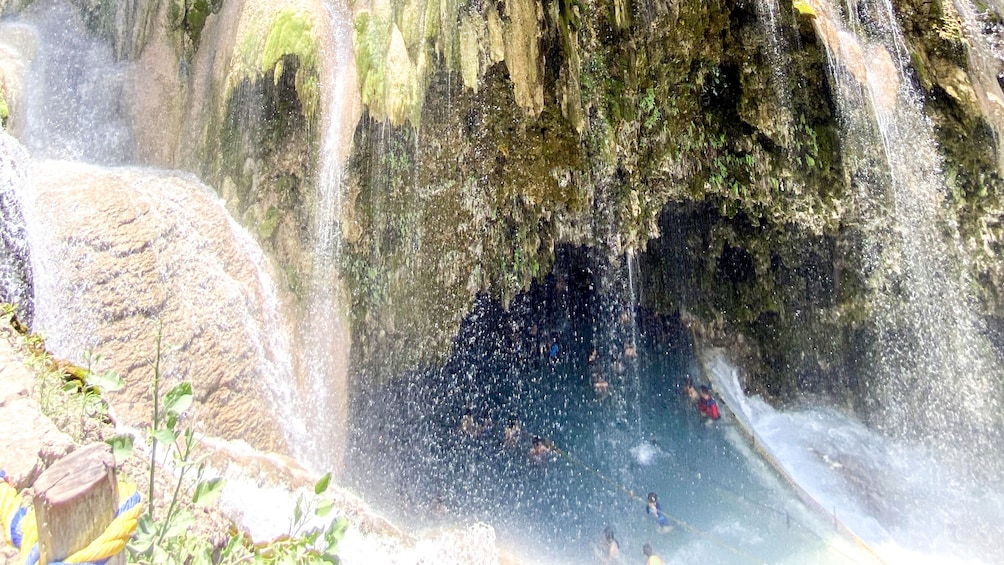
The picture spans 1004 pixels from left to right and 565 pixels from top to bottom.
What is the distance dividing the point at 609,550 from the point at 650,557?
0.55 m

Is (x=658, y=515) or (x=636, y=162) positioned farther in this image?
(x=636, y=162)

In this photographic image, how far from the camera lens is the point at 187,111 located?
8.02 meters

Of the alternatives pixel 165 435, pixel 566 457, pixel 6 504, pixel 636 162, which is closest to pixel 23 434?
pixel 6 504

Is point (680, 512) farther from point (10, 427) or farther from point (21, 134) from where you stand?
point (21, 134)

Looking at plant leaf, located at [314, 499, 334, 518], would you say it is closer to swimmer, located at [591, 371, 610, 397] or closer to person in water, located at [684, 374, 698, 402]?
swimmer, located at [591, 371, 610, 397]

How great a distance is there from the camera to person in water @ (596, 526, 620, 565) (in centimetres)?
775

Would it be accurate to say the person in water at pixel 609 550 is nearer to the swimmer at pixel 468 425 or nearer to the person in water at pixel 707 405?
the swimmer at pixel 468 425

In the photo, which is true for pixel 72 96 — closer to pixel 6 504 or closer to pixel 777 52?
pixel 6 504

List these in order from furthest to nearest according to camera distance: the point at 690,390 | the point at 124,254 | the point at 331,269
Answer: the point at 690,390 → the point at 331,269 → the point at 124,254

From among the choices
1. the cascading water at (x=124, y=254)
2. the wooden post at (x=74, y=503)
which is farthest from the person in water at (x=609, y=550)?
the wooden post at (x=74, y=503)

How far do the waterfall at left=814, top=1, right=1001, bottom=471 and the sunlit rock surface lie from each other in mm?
7484

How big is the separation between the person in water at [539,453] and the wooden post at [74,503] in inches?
305

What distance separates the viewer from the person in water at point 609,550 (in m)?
7.75

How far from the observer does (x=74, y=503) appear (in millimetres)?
1727
